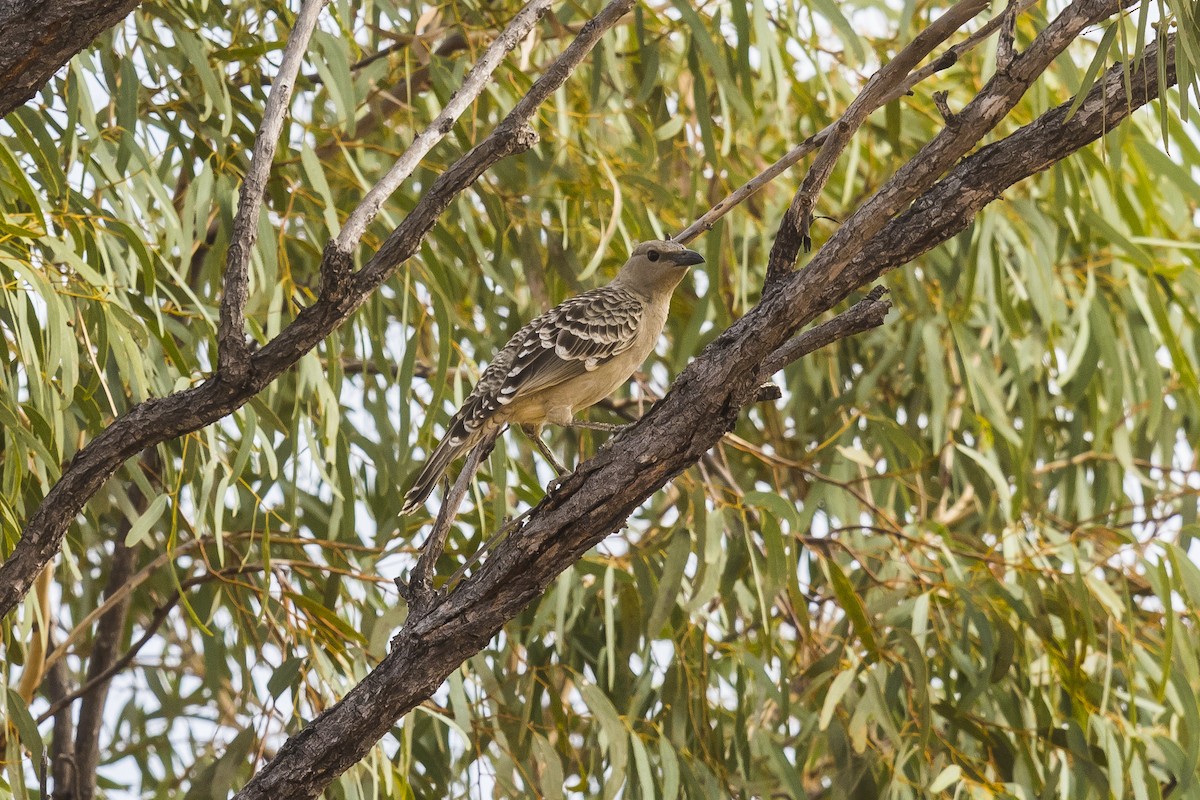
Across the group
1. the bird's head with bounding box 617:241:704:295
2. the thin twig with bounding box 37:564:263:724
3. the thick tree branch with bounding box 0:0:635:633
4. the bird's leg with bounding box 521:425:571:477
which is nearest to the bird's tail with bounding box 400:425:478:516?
the bird's leg with bounding box 521:425:571:477

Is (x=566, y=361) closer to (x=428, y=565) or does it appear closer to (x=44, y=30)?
(x=428, y=565)

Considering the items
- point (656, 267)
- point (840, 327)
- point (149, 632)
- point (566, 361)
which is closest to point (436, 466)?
point (566, 361)

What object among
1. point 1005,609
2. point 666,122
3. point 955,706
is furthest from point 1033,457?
point 666,122

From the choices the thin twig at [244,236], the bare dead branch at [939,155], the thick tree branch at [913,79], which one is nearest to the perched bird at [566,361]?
the thick tree branch at [913,79]

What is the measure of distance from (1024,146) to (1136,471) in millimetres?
2887

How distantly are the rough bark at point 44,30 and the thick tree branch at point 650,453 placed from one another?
944 mm

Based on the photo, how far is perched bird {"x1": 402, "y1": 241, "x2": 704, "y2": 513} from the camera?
2900mm

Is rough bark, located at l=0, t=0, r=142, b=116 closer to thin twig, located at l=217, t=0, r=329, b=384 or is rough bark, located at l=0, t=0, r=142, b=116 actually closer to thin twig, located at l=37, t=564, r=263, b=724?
thin twig, located at l=217, t=0, r=329, b=384

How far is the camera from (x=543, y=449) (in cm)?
296

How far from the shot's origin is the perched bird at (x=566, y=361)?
290cm

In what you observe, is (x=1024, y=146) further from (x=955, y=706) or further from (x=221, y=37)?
(x=221, y=37)

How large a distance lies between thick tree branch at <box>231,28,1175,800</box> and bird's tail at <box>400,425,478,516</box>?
2.47 ft

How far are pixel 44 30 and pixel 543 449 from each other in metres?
1.42

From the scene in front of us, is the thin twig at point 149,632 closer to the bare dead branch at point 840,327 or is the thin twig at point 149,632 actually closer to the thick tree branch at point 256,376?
the thick tree branch at point 256,376
